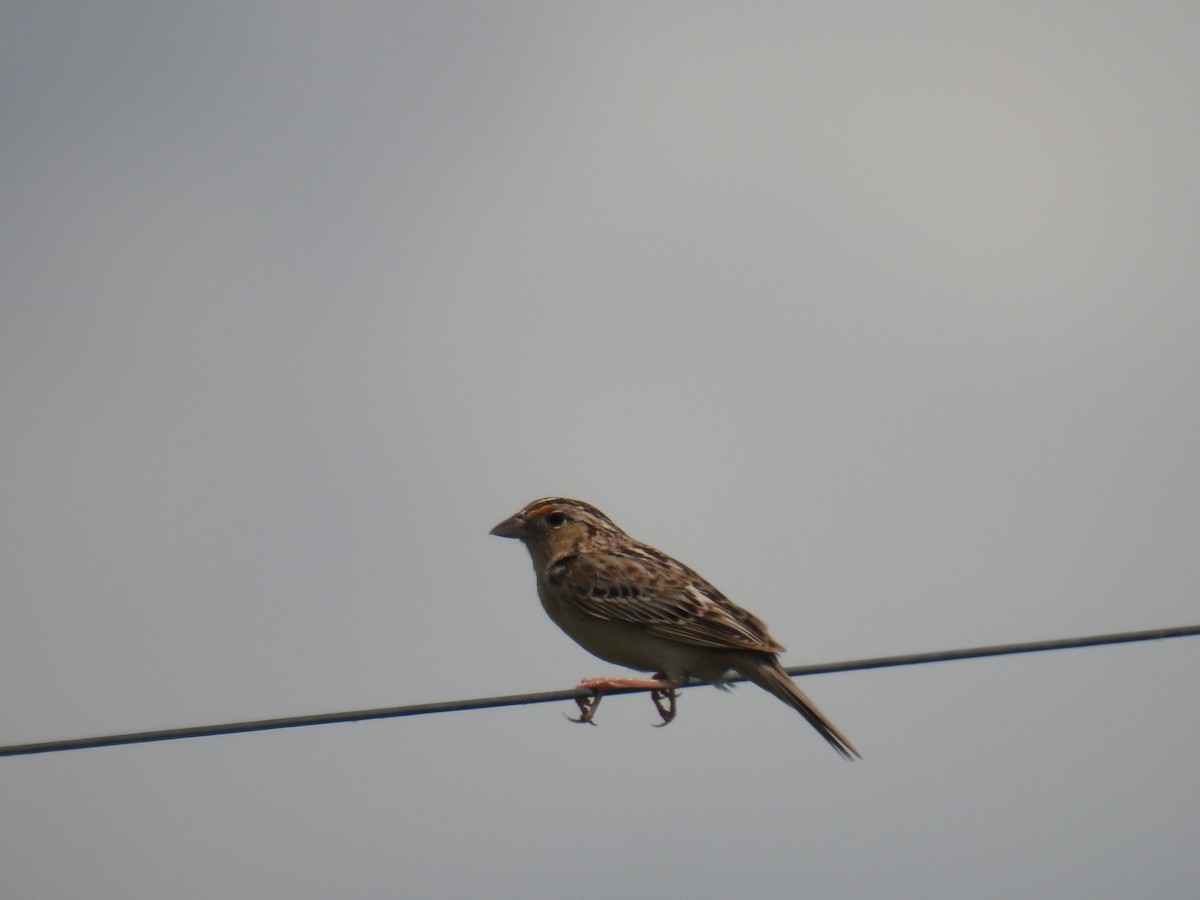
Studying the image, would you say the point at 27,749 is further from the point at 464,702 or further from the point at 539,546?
the point at 539,546

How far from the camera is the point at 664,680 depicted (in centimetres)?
1236

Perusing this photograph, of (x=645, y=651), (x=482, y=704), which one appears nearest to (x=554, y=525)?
(x=645, y=651)

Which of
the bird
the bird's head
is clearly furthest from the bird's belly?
the bird's head

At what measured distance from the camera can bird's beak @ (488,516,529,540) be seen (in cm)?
1374

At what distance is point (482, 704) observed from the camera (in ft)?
28.3

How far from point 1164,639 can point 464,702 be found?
3.45m

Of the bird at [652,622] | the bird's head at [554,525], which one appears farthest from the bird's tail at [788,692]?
the bird's head at [554,525]

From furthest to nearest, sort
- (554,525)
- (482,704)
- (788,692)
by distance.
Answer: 1. (554,525)
2. (788,692)
3. (482,704)

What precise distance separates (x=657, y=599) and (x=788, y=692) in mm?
1328

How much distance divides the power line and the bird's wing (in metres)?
2.84

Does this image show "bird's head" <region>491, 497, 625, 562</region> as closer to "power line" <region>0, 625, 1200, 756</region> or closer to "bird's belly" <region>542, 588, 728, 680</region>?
"bird's belly" <region>542, 588, 728, 680</region>

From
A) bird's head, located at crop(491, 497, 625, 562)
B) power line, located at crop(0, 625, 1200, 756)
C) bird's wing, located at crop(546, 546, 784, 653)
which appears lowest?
power line, located at crop(0, 625, 1200, 756)

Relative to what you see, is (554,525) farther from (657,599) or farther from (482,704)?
(482,704)

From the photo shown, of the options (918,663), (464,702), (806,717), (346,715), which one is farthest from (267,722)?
(806,717)
